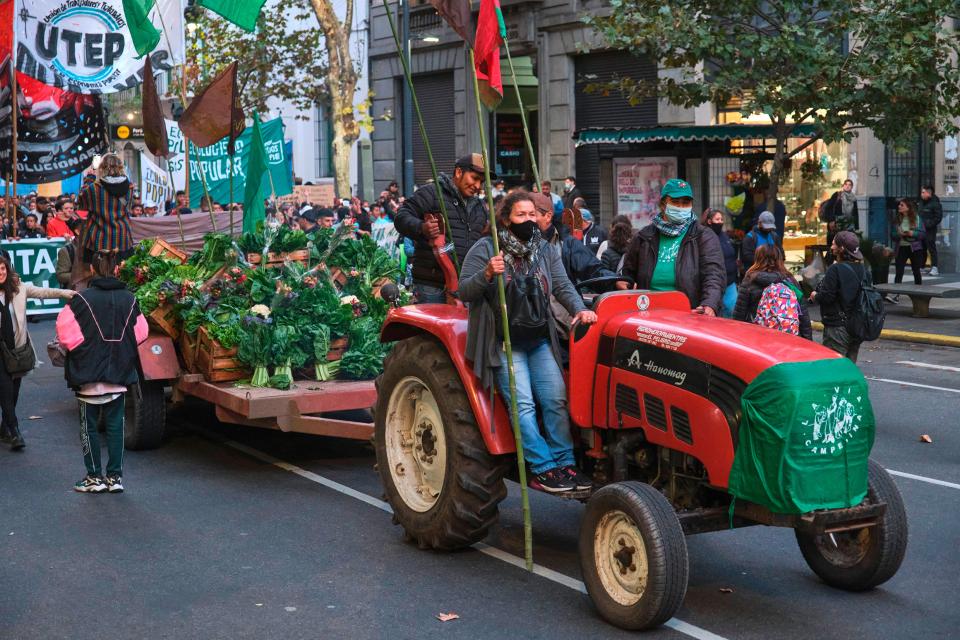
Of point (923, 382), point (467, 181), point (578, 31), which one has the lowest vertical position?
point (923, 382)

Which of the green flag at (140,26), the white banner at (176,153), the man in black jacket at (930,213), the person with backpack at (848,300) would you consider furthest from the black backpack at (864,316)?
the white banner at (176,153)

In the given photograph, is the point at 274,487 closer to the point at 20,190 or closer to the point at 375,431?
the point at 375,431

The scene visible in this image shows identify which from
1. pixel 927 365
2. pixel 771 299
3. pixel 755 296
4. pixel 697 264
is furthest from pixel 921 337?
pixel 697 264

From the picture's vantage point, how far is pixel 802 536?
6.49 meters

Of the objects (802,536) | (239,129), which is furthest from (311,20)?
(802,536)

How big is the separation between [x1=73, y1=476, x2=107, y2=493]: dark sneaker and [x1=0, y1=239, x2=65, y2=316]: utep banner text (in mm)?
11417

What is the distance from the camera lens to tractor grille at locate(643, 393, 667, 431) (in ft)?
19.3

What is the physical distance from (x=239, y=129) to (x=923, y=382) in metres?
7.27

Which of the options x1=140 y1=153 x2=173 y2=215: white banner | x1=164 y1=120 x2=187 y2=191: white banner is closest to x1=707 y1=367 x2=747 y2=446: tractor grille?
x1=164 y1=120 x2=187 y2=191: white banner

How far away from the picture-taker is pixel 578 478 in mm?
6484

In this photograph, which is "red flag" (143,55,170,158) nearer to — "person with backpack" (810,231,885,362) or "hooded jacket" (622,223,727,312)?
"hooded jacket" (622,223,727,312)

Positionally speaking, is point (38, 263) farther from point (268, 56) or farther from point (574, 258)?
point (268, 56)

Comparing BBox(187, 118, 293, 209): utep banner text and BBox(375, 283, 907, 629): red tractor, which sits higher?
BBox(187, 118, 293, 209): utep banner text

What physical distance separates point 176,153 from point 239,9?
13898 mm
